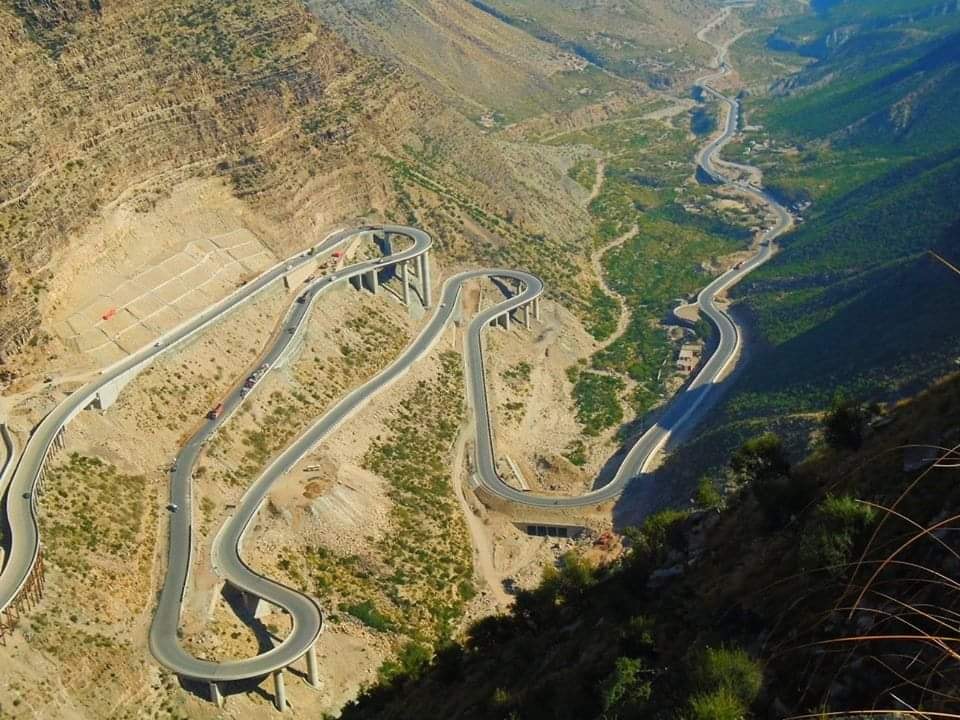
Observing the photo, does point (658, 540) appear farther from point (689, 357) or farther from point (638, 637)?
point (689, 357)

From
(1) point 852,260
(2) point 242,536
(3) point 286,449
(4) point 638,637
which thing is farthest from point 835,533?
(1) point 852,260

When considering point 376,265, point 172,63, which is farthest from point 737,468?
point 172,63

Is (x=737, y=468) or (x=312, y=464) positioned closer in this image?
(x=737, y=468)

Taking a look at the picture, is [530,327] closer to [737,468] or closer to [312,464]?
[312,464]

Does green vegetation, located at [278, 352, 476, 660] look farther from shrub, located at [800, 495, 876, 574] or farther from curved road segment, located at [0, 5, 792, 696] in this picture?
shrub, located at [800, 495, 876, 574]

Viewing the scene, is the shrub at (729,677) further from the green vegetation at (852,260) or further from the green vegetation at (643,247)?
the green vegetation at (643,247)

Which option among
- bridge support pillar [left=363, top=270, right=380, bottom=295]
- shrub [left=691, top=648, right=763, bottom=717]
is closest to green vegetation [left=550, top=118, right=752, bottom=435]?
Result: bridge support pillar [left=363, top=270, right=380, bottom=295]

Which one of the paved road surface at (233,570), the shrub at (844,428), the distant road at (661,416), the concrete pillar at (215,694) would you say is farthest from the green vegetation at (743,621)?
the distant road at (661,416)
